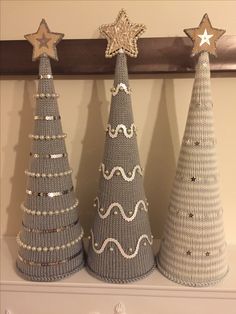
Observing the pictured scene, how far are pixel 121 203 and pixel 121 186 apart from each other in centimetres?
3

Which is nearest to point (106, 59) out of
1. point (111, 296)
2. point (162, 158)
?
point (162, 158)

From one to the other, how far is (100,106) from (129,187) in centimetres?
20

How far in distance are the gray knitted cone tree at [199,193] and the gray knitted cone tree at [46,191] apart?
182mm

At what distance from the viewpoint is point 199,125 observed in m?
0.50

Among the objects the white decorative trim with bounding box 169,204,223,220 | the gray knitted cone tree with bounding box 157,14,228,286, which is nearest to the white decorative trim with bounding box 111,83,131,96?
the gray knitted cone tree with bounding box 157,14,228,286

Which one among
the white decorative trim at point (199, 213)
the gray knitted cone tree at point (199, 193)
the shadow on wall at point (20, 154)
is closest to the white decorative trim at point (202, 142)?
the gray knitted cone tree at point (199, 193)

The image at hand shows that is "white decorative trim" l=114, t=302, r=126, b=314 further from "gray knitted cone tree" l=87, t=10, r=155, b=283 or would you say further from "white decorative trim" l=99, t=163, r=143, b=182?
"white decorative trim" l=99, t=163, r=143, b=182

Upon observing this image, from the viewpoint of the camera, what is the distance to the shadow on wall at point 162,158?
625 mm

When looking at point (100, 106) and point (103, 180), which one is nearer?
point (103, 180)

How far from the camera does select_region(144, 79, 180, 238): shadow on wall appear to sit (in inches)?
24.6

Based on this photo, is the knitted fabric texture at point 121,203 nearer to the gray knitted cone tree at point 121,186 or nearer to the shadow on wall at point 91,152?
the gray knitted cone tree at point 121,186

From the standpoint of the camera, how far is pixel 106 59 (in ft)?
1.94

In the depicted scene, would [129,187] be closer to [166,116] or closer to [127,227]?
[127,227]

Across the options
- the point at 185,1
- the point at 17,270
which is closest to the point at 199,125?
the point at 185,1
